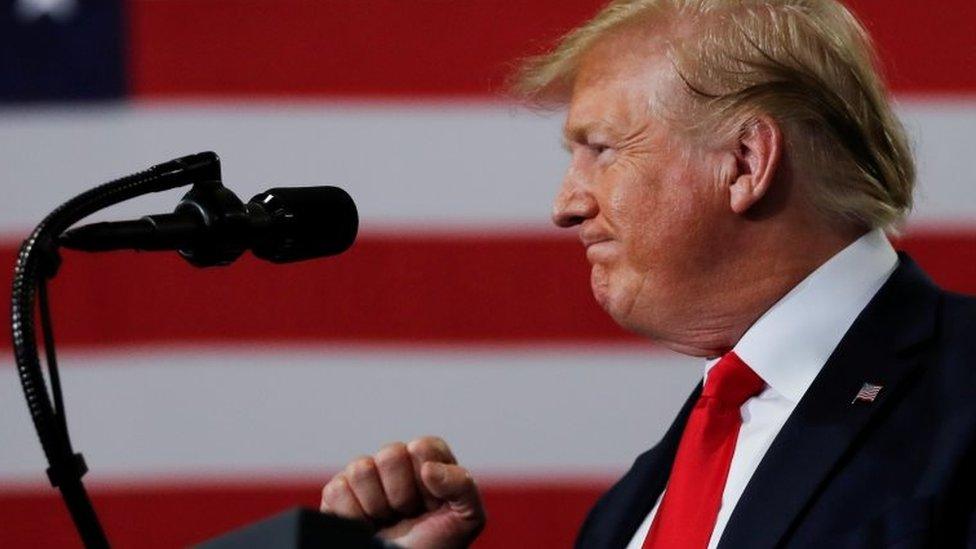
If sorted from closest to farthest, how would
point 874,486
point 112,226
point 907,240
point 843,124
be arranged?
point 112,226 → point 874,486 → point 843,124 → point 907,240

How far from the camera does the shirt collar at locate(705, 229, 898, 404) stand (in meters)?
1.35

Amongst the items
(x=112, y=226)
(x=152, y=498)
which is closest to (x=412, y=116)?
(x=152, y=498)

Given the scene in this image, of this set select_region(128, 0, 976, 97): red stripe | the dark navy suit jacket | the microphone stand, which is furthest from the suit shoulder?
select_region(128, 0, 976, 97): red stripe

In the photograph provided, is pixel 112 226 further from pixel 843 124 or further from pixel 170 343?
pixel 170 343

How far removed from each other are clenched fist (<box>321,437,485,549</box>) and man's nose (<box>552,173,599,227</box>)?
0.82 feet

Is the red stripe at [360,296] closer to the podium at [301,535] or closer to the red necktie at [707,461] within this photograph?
the red necktie at [707,461]

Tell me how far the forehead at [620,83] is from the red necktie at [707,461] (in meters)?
0.25

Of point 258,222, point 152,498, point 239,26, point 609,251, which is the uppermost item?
point 239,26

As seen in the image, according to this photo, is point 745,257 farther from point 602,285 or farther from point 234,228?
point 234,228

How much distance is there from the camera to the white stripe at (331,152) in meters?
2.22

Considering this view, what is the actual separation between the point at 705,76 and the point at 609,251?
0.19 meters

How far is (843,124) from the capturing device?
1369mm

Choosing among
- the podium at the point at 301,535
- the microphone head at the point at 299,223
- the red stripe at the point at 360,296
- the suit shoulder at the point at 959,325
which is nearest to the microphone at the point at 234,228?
the microphone head at the point at 299,223

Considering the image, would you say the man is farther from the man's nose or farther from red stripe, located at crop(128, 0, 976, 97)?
red stripe, located at crop(128, 0, 976, 97)
